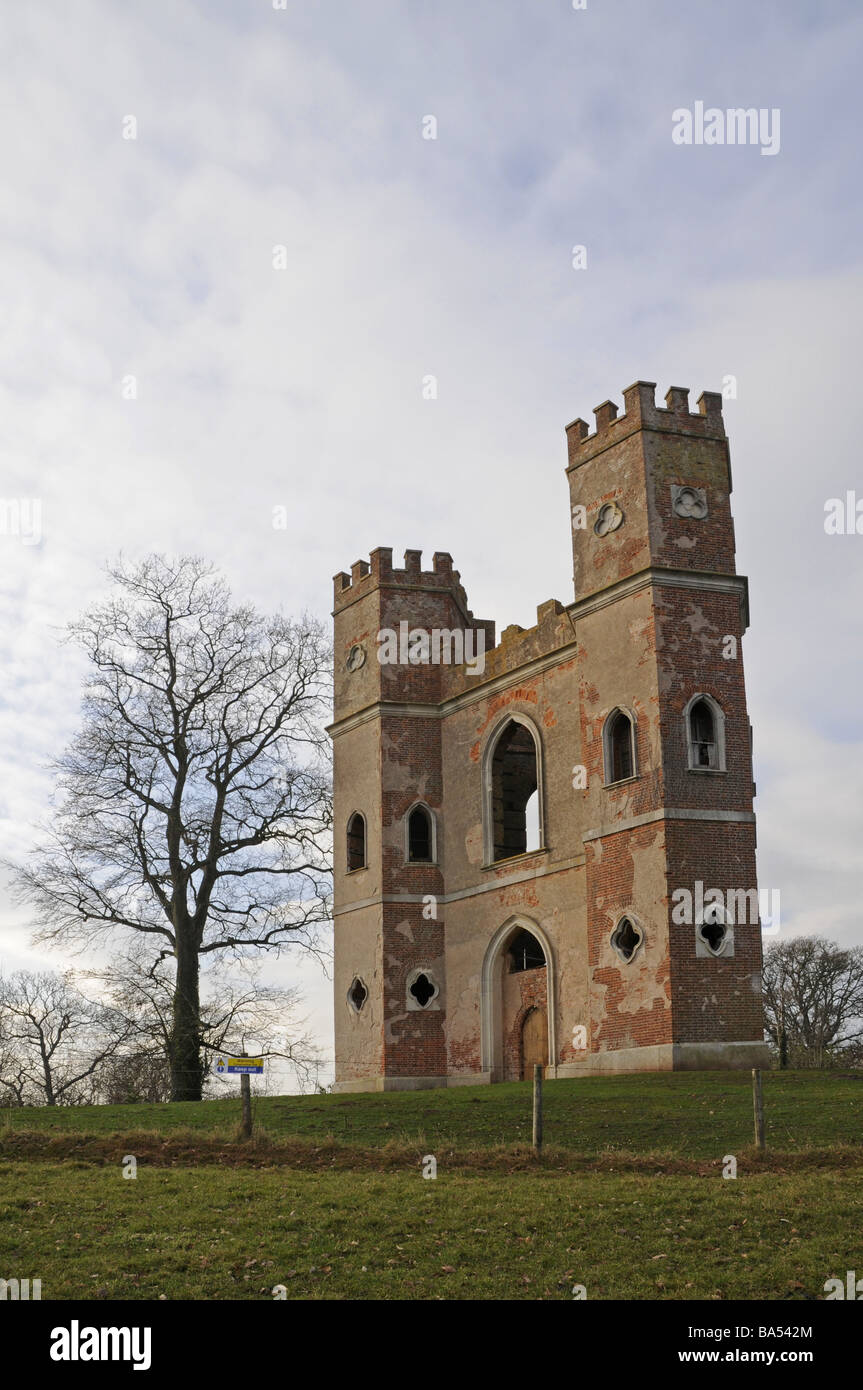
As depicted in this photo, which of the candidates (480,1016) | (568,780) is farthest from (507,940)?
(568,780)

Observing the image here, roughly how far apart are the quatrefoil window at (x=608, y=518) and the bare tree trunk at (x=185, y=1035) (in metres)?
14.2

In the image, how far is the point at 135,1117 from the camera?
75.3 ft

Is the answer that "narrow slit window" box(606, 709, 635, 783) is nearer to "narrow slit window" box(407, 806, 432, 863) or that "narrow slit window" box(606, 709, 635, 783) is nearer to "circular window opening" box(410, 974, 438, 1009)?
"narrow slit window" box(407, 806, 432, 863)

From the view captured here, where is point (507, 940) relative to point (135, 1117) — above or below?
above

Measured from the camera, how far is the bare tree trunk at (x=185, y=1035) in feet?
108

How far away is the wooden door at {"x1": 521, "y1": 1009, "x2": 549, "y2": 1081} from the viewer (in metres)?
28.4

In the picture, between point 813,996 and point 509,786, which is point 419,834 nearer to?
point 509,786

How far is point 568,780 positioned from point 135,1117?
1011 cm

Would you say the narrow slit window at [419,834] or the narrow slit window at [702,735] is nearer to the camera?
the narrow slit window at [702,735]

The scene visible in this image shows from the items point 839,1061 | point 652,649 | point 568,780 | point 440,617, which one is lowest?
point 839,1061

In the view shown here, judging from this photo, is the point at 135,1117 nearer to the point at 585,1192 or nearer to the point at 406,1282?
the point at 585,1192

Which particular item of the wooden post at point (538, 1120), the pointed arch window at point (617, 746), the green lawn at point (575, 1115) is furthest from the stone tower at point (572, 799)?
the wooden post at point (538, 1120)

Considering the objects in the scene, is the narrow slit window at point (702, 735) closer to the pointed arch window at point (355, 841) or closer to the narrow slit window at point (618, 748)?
the narrow slit window at point (618, 748)
